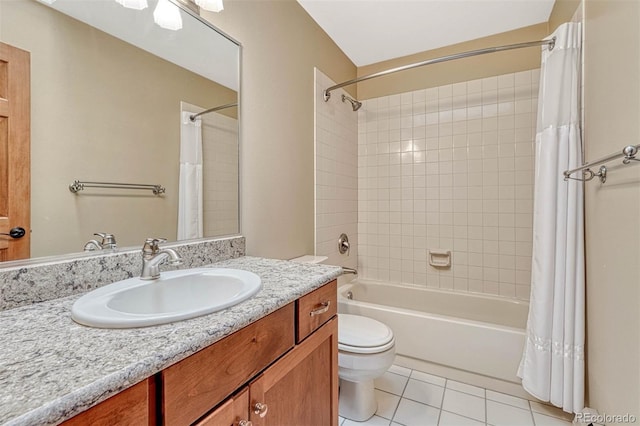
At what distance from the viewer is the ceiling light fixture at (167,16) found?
3.64ft

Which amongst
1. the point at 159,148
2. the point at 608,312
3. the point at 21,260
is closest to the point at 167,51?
the point at 159,148

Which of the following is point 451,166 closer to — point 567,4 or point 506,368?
point 567,4

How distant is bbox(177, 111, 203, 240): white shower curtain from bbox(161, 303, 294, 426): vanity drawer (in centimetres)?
63

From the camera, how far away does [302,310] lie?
91 centimetres

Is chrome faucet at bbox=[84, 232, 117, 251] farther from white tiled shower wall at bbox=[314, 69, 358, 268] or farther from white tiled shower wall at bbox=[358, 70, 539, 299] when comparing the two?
white tiled shower wall at bbox=[358, 70, 539, 299]

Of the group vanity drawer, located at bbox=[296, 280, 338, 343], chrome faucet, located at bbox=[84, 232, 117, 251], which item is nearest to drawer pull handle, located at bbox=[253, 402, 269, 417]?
vanity drawer, located at bbox=[296, 280, 338, 343]

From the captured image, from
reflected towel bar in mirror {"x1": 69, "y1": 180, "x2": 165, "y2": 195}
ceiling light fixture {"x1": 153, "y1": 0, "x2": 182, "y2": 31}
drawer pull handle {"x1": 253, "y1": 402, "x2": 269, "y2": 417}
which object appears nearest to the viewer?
drawer pull handle {"x1": 253, "y1": 402, "x2": 269, "y2": 417}

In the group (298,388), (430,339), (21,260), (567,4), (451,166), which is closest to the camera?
(21,260)

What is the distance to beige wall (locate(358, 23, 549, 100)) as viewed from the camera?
2150mm

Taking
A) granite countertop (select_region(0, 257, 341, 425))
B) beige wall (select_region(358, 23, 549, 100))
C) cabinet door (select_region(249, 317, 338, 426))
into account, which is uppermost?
beige wall (select_region(358, 23, 549, 100))

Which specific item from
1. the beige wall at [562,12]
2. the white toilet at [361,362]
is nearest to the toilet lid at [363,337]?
the white toilet at [361,362]

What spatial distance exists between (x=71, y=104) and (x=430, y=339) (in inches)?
82.3

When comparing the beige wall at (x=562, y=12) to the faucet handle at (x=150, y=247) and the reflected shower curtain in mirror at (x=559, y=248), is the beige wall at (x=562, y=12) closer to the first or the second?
the reflected shower curtain in mirror at (x=559, y=248)

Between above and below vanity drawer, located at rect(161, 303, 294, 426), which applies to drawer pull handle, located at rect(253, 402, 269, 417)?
below
